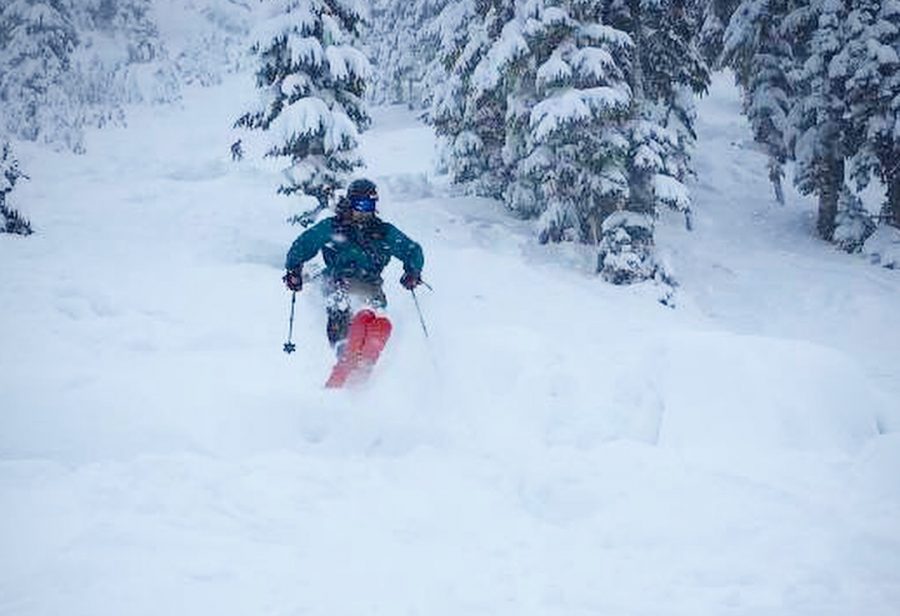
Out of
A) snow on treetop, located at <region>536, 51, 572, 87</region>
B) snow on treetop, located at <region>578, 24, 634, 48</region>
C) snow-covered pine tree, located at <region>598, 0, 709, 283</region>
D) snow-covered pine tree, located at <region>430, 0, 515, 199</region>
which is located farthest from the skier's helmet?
snow-covered pine tree, located at <region>430, 0, 515, 199</region>

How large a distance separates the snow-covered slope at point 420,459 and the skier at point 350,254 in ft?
2.05

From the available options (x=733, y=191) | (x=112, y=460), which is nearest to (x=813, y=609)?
(x=112, y=460)

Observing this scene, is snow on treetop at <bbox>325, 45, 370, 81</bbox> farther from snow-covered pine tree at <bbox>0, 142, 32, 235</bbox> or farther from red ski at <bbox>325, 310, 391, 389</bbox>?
red ski at <bbox>325, 310, 391, 389</bbox>

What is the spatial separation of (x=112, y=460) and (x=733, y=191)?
25402 mm

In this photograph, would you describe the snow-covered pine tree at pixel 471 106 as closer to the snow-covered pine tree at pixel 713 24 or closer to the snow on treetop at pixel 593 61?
the snow on treetop at pixel 593 61

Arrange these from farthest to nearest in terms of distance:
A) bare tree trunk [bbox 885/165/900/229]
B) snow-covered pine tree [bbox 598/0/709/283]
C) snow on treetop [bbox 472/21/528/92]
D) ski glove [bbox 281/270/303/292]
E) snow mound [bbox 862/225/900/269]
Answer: bare tree trunk [bbox 885/165/900/229] < snow mound [bbox 862/225/900/269] < snow-covered pine tree [bbox 598/0/709/283] < snow on treetop [bbox 472/21/528/92] < ski glove [bbox 281/270/303/292]

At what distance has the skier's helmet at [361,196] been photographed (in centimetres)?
773

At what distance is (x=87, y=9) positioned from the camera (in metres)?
38.7

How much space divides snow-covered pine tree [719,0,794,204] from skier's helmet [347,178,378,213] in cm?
1834

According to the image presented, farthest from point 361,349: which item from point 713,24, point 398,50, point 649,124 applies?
point 398,50

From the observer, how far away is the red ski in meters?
6.97

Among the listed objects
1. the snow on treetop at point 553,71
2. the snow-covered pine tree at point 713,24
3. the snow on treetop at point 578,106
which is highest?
the snow-covered pine tree at point 713,24

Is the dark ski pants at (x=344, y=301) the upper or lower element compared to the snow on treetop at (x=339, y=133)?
lower

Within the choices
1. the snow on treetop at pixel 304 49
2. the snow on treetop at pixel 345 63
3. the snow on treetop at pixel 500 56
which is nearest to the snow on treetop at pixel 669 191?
the snow on treetop at pixel 500 56
